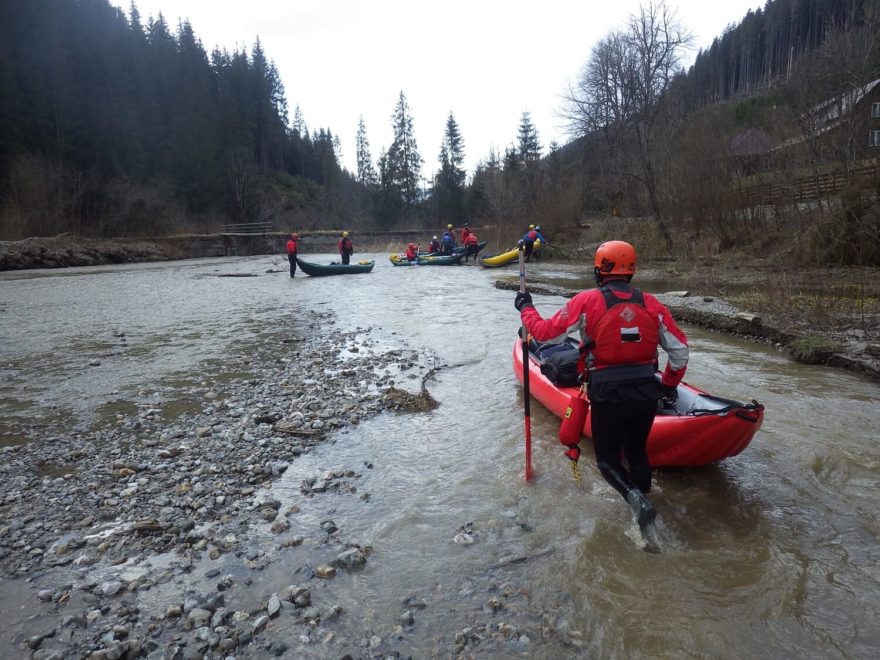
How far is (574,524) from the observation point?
402cm

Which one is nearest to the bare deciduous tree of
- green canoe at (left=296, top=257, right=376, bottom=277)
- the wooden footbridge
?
green canoe at (left=296, top=257, right=376, bottom=277)

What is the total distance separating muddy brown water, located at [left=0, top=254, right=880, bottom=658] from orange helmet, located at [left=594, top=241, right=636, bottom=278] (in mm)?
1909

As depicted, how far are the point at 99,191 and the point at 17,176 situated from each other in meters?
6.16

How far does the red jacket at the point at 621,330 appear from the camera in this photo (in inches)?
134

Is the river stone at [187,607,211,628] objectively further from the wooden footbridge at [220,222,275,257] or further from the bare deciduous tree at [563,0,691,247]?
the wooden footbridge at [220,222,275,257]

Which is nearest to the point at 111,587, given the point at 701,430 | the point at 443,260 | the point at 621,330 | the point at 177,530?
the point at 177,530

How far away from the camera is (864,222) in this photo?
13062 millimetres

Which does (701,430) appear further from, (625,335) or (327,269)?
(327,269)

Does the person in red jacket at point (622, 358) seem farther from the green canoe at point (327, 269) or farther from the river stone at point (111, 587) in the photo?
the green canoe at point (327, 269)

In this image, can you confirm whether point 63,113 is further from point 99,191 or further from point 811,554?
point 811,554

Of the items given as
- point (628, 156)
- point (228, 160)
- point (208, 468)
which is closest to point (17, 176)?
point (228, 160)

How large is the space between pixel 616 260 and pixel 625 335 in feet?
1.65

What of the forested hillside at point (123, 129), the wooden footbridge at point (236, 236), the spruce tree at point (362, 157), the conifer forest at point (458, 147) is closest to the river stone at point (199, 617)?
the conifer forest at point (458, 147)

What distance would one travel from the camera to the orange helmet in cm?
347
